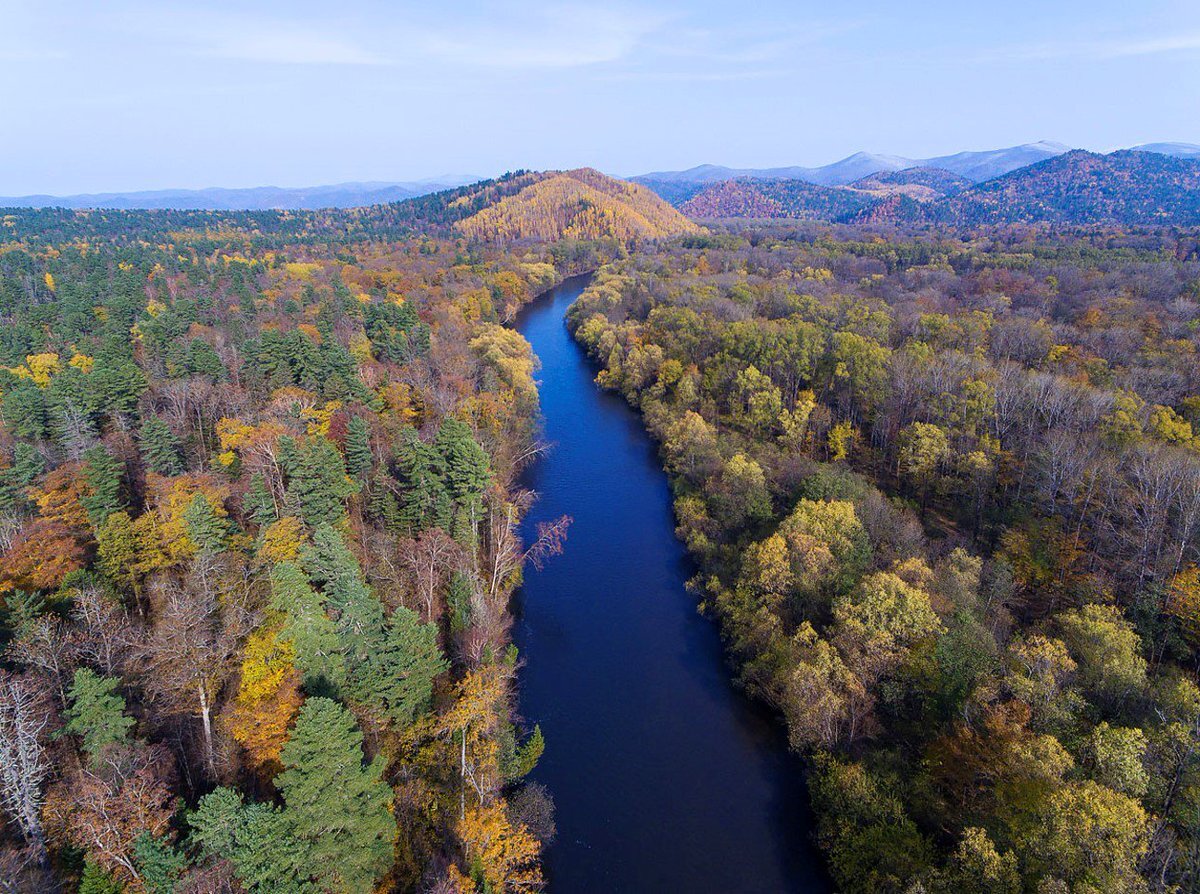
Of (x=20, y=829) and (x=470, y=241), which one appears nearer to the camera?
(x=20, y=829)

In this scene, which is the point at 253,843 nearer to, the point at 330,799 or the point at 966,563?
the point at 330,799

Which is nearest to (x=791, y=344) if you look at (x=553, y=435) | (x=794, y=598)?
(x=553, y=435)

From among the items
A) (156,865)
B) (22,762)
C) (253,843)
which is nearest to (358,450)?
(22,762)

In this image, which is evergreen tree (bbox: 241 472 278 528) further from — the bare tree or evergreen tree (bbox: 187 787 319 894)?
evergreen tree (bbox: 187 787 319 894)

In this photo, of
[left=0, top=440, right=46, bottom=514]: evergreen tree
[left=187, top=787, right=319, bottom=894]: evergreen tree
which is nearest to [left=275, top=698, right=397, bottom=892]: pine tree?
[left=187, top=787, right=319, bottom=894]: evergreen tree

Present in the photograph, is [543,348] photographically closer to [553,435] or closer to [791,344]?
[553,435]

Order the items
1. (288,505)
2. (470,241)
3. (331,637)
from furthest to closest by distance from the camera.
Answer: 1. (470,241)
2. (288,505)
3. (331,637)

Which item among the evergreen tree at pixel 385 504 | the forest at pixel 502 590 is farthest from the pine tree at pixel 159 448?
the evergreen tree at pixel 385 504
